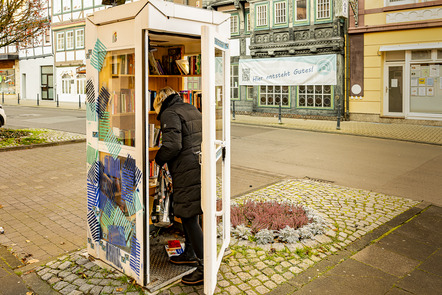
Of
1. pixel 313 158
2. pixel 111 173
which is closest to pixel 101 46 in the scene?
pixel 111 173

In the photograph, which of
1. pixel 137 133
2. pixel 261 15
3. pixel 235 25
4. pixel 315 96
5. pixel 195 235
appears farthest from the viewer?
pixel 235 25

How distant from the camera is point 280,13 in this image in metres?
22.4

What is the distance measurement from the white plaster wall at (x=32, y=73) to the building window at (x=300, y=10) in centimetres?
2473

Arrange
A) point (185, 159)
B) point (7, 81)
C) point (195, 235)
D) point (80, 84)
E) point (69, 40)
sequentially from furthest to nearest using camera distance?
point (7, 81) → point (69, 40) → point (80, 84) → point (195, 235) → point (185, 159)

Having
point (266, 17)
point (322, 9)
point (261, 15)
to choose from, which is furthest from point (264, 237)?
point (261, 15)

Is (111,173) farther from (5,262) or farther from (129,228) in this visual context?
(5,262)

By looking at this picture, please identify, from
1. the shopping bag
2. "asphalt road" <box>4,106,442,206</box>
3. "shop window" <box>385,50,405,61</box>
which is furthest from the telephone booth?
"shop window" <box>385,50,405,61</box>

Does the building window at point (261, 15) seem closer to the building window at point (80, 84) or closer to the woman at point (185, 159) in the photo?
the building window at point (80, 84)

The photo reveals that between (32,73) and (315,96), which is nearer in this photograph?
(315,96)

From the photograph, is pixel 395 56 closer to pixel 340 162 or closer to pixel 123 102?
pixel 340 162

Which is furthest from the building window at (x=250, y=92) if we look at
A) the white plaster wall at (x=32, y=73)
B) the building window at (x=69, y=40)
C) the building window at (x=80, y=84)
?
the white plaster wall at (x=32, y=73)

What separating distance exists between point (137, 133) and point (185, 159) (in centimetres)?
54

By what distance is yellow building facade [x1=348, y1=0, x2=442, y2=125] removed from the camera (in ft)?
57.9

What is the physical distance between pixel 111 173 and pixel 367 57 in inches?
688
